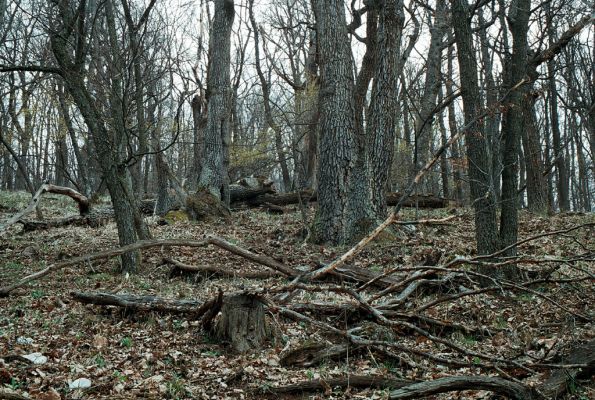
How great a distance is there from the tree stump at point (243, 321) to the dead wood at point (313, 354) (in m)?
0.47

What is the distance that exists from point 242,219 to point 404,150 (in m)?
12.8

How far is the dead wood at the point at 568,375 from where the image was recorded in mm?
3693

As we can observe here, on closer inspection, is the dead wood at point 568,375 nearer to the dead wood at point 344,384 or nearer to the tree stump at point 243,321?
the dead wood at point 344,384

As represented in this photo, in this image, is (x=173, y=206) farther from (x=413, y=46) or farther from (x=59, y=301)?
(x=413, y=46)

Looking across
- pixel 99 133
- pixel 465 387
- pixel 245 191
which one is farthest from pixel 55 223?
pixel 465 387

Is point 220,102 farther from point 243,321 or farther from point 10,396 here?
point 10,396

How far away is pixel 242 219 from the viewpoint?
14.4m

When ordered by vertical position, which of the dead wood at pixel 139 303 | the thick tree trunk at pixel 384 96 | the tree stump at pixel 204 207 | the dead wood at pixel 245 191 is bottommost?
the dead wood at pixel 139 303

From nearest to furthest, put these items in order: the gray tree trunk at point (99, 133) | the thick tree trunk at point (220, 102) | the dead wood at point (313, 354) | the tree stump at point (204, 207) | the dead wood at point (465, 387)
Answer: the dead wood at point (465, 387) < the dead wood at point (313, 354) < the gray tree trunk at point (99, 133) < the tree stump at point (204, 207) < the thick tree trunk at point (220, 102)

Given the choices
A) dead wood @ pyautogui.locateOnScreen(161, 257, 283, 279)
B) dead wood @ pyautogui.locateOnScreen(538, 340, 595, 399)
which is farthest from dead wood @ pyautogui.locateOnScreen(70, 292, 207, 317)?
dead wood @ pyautogui.locateOnScreen(538, 340, 595, 399)

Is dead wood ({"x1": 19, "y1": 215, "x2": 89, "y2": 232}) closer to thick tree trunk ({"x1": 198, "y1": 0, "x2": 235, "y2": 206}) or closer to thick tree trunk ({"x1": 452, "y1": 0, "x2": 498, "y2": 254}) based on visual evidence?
thick tree trunk ({"x1": 198, "y1": 0, "x2": 235, "y2": 206})

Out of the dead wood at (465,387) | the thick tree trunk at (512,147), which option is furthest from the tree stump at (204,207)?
the dead wood at (465,387)

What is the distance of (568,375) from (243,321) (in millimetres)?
2837

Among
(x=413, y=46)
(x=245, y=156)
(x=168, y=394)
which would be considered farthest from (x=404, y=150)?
(x=168, y=394)
